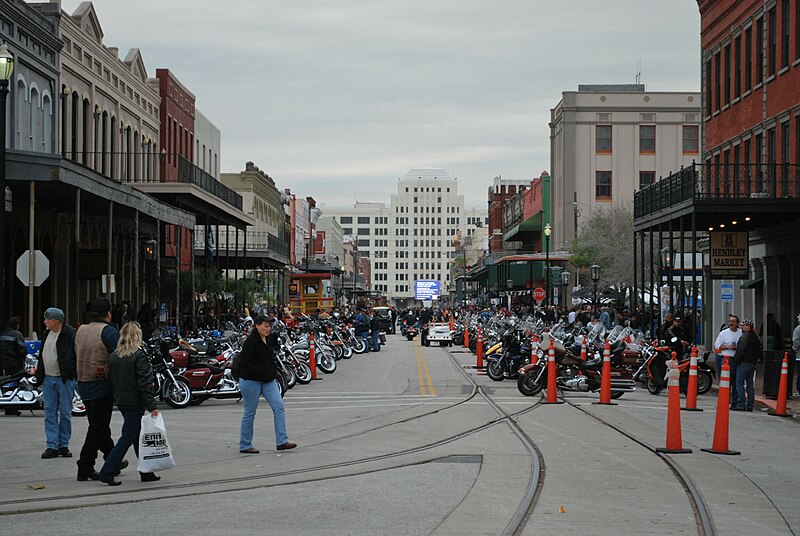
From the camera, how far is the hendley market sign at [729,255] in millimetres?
34438

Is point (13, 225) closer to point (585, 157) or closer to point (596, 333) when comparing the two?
Answer: point (596, 333)

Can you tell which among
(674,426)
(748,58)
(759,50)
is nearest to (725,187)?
(759,50)

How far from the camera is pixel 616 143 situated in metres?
83.2

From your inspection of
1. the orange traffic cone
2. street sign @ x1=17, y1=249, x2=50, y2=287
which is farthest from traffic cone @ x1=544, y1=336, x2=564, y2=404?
street sign @ x1=17, y1=249, x2=50, y2=287

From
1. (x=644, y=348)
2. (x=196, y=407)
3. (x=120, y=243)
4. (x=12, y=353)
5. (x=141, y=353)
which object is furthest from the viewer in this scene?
(x=120, y=243)

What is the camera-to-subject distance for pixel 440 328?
54.8m

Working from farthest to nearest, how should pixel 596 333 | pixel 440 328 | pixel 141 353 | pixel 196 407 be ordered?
pixel 440 328
pixel 596 333
pixel 196 407
pixel 141 353

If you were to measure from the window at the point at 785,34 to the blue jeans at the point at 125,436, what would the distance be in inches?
1070

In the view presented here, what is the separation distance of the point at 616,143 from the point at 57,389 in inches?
2823

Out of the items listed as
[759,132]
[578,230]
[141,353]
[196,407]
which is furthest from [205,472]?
[578,230]

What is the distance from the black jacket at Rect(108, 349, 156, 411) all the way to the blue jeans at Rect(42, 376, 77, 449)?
2865mm

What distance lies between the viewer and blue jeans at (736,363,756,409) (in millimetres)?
22547

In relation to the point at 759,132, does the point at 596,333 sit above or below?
below

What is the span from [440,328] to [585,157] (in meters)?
32.2
